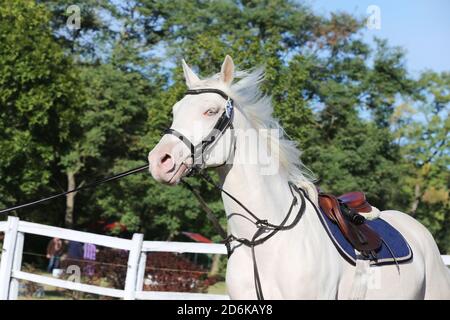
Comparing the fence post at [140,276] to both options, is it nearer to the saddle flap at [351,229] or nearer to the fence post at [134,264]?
the fence post at [134,264]

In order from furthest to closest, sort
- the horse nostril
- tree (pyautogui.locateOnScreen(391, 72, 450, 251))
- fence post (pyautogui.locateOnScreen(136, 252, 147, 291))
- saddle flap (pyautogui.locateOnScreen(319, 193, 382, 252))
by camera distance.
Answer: tree (pyautogui.locateOnScreen(391, 72, 450, 251)), fence post (pyautogui.locateOnScreen(136, 252, 147, 291)), saddle flap (pyautogui.locateOnScreen(319, 193, 382, 252)), the horse nostril

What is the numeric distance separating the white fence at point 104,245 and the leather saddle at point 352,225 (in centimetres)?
313

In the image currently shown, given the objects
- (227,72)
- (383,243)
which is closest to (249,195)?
(227,72)

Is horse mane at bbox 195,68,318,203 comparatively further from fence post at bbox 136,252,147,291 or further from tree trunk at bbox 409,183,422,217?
tree trunk at bbox 409,183,422,217

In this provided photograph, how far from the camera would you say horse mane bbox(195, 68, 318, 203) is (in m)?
4.58

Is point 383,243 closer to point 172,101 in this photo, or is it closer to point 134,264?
point 134,264

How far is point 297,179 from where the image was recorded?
477 cm

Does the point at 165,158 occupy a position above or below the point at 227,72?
below

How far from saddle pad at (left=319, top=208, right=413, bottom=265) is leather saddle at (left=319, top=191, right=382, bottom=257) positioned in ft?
0.12

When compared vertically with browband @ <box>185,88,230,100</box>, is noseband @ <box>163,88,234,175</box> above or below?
below

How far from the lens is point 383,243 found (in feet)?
16.0

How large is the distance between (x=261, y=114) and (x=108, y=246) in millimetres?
4238

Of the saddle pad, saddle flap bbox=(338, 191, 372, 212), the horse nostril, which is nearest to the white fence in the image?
saddle flap bbox=(338, 191, 372, 212)
